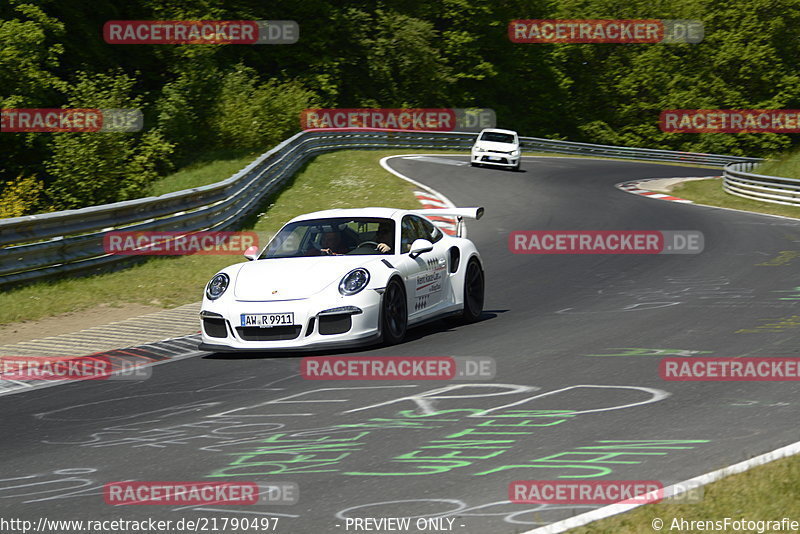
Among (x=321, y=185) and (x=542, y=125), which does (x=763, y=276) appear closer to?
(x=321, y=185)

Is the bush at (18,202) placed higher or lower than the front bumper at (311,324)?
higher

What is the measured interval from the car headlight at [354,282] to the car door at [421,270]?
0.55m

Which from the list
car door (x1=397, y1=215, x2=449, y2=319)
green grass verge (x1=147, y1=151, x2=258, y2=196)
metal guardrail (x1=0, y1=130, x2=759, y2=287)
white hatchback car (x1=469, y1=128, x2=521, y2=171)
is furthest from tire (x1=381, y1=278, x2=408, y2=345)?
white hatchback car (x1=469, y1=128, x2=521, y2=171)

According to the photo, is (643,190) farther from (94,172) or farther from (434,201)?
(94,172)

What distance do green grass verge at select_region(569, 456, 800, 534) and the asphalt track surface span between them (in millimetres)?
296

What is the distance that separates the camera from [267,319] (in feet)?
32.2

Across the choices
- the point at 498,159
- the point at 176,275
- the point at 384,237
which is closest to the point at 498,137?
the point at 498,159

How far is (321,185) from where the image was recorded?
27609 millimetres

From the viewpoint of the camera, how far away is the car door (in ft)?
35.4

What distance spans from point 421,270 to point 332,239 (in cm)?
98

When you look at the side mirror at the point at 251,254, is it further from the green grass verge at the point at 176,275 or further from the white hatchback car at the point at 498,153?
the white hatchback car at the point at 498,153

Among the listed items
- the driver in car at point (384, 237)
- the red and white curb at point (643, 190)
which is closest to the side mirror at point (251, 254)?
the driver in car at point (384, 237)

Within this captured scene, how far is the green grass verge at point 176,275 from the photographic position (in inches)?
525

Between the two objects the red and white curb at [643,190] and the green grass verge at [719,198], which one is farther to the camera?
the red and white curb at [643,190]
